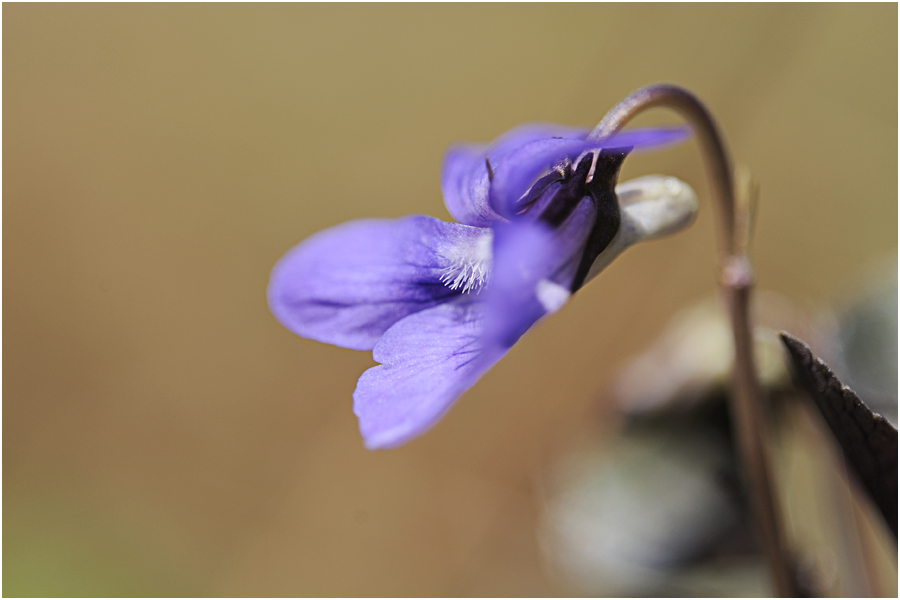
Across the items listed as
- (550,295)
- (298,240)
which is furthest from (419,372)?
(298,240)

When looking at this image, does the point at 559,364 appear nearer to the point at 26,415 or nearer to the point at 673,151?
the point at 673,151

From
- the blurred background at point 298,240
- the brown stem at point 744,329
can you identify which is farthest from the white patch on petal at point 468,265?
the blurred background at point 298,240

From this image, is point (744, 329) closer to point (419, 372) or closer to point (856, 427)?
point (856, 427)

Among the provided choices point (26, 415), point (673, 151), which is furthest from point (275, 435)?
point (673, 151)

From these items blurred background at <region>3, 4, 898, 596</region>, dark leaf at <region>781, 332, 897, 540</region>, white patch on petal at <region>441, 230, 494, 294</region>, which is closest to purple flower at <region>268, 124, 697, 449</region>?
white patch on petal at <region>441, 230, 494, 294</region>

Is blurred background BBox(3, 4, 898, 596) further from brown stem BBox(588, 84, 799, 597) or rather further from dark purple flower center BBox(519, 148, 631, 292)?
dark purple flower center BBox(519, 148, 631, 292)

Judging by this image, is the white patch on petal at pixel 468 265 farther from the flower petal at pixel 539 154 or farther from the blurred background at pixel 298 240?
the blurred background at pixel 298 240
